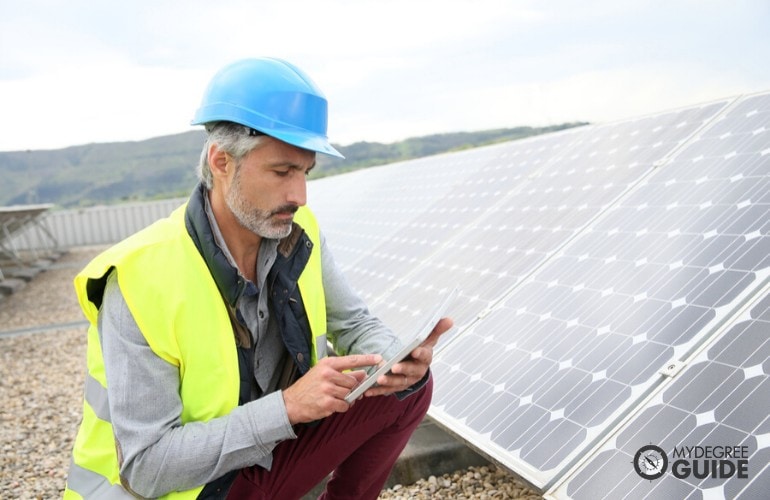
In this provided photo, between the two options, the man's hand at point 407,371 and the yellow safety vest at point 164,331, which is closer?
the yellow safety vest at point 164,331

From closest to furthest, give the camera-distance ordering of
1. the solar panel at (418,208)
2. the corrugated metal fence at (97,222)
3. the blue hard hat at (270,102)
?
the blue hard hat at (270,102) < the solar panel at (418,208) < the corrugated metal fence at (97,222)

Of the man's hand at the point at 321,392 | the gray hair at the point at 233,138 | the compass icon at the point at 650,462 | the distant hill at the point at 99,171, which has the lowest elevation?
the distant hill at the point at 99,171

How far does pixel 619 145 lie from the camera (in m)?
5.12

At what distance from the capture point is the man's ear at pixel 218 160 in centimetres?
255

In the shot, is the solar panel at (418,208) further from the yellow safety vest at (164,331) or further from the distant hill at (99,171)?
the distant hill at (99,171)

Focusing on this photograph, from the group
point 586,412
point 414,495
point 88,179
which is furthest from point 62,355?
point 88,179

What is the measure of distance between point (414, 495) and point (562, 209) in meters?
1.96

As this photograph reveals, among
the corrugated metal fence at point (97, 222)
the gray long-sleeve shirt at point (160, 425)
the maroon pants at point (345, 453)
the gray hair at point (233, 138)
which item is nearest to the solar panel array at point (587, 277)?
the maroon pants at point (345, 453)

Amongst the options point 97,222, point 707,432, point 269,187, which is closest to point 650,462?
point 707,432

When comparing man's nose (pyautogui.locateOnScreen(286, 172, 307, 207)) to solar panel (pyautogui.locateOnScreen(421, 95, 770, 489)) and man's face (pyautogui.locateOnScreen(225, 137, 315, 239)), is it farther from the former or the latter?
solar panel (pyautogui.locateOnScreen(421, 95, 770, 489))

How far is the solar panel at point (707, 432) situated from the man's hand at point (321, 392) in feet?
2.79

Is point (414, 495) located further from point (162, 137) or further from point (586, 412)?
point (162, 137)

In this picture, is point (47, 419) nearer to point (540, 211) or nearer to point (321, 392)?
point (540, 211)

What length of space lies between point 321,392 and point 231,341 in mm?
375
